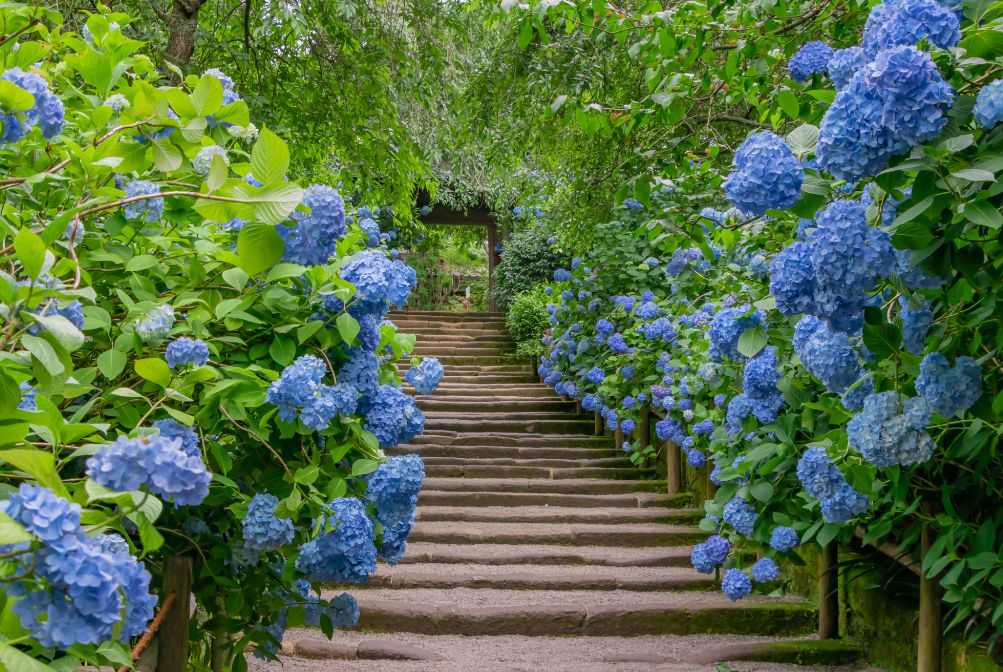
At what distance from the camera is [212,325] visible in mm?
1679

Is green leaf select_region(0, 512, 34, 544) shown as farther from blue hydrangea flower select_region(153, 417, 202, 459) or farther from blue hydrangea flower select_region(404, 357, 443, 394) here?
blue hydrangea flower select_region(404, 357, 443, 394)

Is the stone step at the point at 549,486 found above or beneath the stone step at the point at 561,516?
above

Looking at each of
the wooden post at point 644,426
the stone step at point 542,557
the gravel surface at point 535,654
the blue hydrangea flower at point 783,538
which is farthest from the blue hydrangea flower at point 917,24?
the wooden post at point 644,426

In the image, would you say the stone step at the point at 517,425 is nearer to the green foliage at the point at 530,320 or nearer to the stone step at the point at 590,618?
the green foliage at the point at 530,320

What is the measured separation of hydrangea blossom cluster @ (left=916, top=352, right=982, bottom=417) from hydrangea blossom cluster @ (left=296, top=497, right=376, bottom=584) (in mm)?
1009

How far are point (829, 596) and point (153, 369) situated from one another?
11.8 ft

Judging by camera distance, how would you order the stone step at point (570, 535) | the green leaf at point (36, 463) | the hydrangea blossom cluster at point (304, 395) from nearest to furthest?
the green leaf at point (36, 463), the hydrangea blossom cluster at point (304, 395), the stone step at point (570, 535)

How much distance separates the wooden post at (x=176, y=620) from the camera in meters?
1.78

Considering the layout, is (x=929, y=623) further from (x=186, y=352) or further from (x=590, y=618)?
(x=186, y=352)

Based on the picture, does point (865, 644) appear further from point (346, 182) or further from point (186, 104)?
point (346, 182)

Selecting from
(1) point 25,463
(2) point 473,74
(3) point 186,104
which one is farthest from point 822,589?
(2) point 473,74

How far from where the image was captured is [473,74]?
6.99 meters

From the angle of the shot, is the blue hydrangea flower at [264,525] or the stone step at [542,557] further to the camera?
the stone step at [542,557]

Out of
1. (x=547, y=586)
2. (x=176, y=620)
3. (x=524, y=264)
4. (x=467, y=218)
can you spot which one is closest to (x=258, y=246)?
(x=176, y=620)
